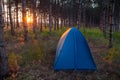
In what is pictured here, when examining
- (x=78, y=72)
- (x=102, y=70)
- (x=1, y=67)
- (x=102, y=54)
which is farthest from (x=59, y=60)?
(x=102, y=54)

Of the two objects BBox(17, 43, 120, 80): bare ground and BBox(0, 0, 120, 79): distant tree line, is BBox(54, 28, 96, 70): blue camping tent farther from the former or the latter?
BBox(0, 0, 120, 79): distant tree line

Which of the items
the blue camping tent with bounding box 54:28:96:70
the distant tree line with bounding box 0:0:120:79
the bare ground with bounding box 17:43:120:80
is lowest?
the bare ground with bounding box 17:43:120:80

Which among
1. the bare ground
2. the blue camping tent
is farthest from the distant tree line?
the blue camping tent

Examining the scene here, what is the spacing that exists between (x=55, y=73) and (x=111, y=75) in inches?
106

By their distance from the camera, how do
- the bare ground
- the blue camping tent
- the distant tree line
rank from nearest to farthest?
1. the bare ground
2. the blue camping tent
3. the distant tree line

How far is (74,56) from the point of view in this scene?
348 inches

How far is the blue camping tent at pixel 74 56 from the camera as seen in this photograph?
8766 mm

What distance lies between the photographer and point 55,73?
8453mm

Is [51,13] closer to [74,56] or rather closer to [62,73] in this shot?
[74,56]

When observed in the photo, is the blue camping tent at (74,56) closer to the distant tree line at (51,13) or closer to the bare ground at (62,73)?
the bare ground at (62,73)

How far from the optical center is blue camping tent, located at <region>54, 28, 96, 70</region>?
28.8ft

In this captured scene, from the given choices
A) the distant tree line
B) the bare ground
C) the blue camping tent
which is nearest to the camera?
the bare ground

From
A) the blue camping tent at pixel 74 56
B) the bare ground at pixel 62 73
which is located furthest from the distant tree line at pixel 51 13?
the blue camping tent at pixel 74 56

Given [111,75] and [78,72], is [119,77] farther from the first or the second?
[78,72]
